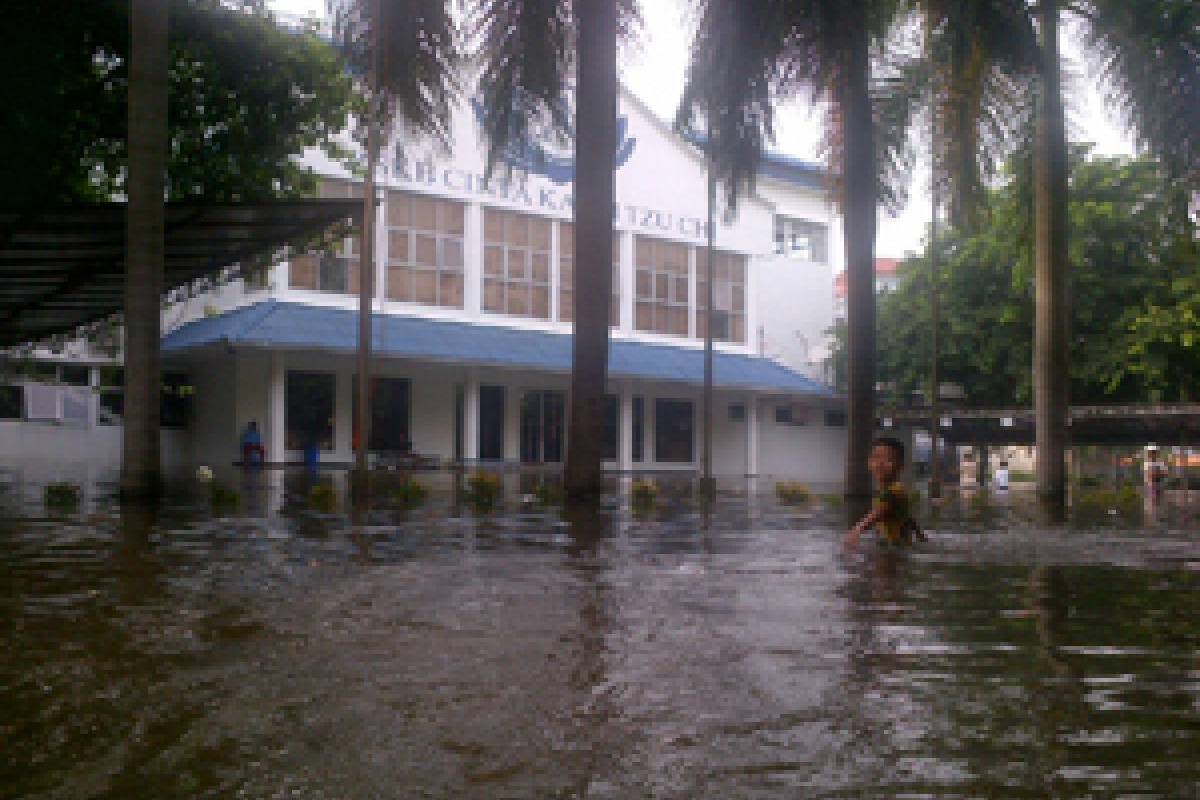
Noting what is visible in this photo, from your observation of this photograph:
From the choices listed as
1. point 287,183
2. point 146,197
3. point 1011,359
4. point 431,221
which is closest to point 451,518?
point 146,197

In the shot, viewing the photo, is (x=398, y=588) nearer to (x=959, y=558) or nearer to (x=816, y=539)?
(x=959, y=558)

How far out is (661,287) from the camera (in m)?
38.2

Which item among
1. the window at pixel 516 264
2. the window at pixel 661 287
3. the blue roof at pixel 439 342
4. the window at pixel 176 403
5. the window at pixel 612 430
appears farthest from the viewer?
the window at pixel 661 287

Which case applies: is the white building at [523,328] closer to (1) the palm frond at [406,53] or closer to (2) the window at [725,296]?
(2) the window at [725,296]

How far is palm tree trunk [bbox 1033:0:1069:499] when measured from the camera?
52.9ft

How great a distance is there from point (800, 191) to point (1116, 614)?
3997cm

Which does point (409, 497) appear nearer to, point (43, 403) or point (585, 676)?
point (585, 676)

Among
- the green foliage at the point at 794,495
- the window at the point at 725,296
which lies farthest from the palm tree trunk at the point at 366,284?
the window at the point at 725,296

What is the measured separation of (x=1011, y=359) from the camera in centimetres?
3488

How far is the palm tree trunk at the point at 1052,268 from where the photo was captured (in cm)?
1612

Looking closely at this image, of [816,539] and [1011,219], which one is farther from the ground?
[1011,219]

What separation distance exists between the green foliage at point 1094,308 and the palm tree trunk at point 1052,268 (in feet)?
41.0

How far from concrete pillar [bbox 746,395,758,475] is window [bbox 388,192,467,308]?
1177 cm

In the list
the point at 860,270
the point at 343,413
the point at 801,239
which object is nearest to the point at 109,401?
the point at 343,413
